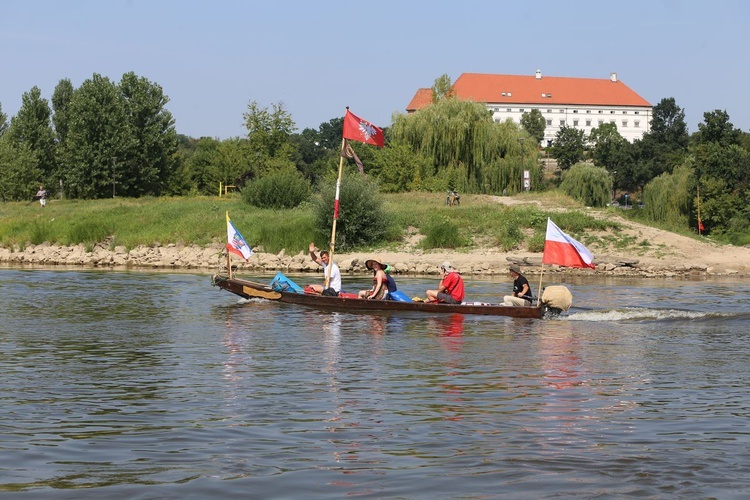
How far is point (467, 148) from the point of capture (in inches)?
2576

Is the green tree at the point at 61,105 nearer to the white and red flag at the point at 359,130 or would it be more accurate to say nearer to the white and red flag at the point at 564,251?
the white and red flag at the point at 359,130

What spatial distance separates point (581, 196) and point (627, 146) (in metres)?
49.7

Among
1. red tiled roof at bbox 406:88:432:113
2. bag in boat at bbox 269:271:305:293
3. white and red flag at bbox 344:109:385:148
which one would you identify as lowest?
bag in boat at bbox 269:271:305:293

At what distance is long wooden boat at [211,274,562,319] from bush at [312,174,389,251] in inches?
741

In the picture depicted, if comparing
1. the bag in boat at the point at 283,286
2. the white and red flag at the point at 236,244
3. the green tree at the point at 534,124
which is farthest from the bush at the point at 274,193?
the green tree at the point at 534,124

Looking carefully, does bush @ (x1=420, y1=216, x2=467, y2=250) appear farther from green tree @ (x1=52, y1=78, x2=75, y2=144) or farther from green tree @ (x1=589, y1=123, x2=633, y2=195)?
green tree @ (x1=589, y1=123, x2=633, y2=195)

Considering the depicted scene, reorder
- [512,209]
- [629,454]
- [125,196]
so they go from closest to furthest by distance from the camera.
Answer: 1. [629,454]
2. [512,209]
3. [125,196]

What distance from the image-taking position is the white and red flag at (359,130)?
26.6m

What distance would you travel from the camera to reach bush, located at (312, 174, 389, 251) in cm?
4669

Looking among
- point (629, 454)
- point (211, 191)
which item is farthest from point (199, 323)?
point (211, 191)

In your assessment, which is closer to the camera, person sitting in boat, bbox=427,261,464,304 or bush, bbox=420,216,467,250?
person sitting in boat, bbox=427,261,464,304

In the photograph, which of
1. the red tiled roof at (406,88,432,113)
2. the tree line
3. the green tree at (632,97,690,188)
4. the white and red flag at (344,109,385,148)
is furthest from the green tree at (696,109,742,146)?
the red tiled roof at (406,88,432,113)

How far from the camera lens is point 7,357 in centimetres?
1770

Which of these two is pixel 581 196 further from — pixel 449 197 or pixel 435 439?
pixel 435 439
